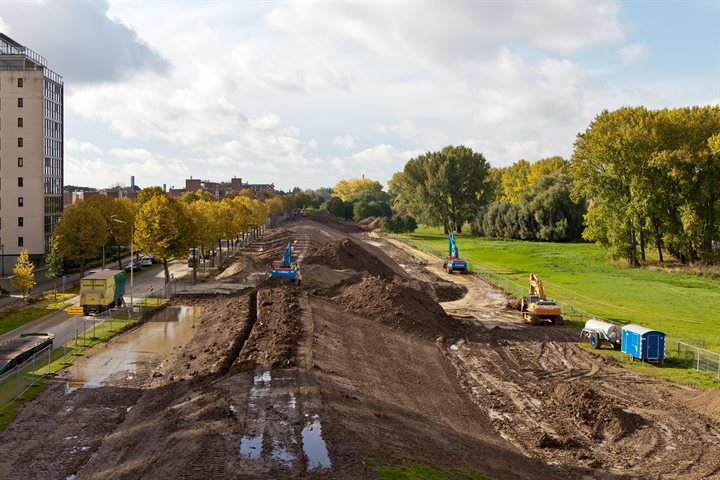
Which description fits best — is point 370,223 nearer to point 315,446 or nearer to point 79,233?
point 79,233

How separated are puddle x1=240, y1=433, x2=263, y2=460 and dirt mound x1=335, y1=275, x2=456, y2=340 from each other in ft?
72.0

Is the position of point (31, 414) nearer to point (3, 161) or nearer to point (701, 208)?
point (3, 161)

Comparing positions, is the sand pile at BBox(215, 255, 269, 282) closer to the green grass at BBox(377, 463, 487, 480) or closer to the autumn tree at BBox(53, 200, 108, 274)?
the autumn tree at BBox(53, 200, 108, 274)

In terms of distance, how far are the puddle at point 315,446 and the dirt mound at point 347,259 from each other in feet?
149

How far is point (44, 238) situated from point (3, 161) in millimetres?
10127

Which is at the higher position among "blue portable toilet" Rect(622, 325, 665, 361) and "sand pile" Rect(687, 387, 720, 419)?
"blue portable toilet" Rect(622, 325, 665, 361)

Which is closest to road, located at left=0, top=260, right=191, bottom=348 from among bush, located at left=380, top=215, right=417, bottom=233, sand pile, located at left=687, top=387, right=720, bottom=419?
sand pile, located at left=687, top=387, right=720, bottom=419

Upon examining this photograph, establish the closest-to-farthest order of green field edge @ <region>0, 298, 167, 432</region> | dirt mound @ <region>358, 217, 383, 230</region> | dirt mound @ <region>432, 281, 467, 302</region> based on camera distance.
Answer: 1. green field edge @ <region>0, 298, 167, 432</region>
2. dirt mound @ <region>432, 281, 467, 302</region>
3. dirt mound @ <region>358, 217, 383, 230</region>

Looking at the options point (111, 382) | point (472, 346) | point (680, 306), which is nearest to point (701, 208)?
point (680, 306)

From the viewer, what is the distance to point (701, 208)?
70062mm

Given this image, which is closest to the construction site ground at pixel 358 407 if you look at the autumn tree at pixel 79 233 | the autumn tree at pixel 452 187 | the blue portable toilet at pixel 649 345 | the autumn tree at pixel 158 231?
the blue portable toilet at pixel 649 345

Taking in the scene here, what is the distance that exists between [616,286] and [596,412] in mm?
41199

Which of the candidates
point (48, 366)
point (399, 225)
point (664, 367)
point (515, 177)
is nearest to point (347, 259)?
point (664, 367)

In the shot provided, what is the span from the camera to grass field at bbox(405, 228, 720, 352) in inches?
1844
